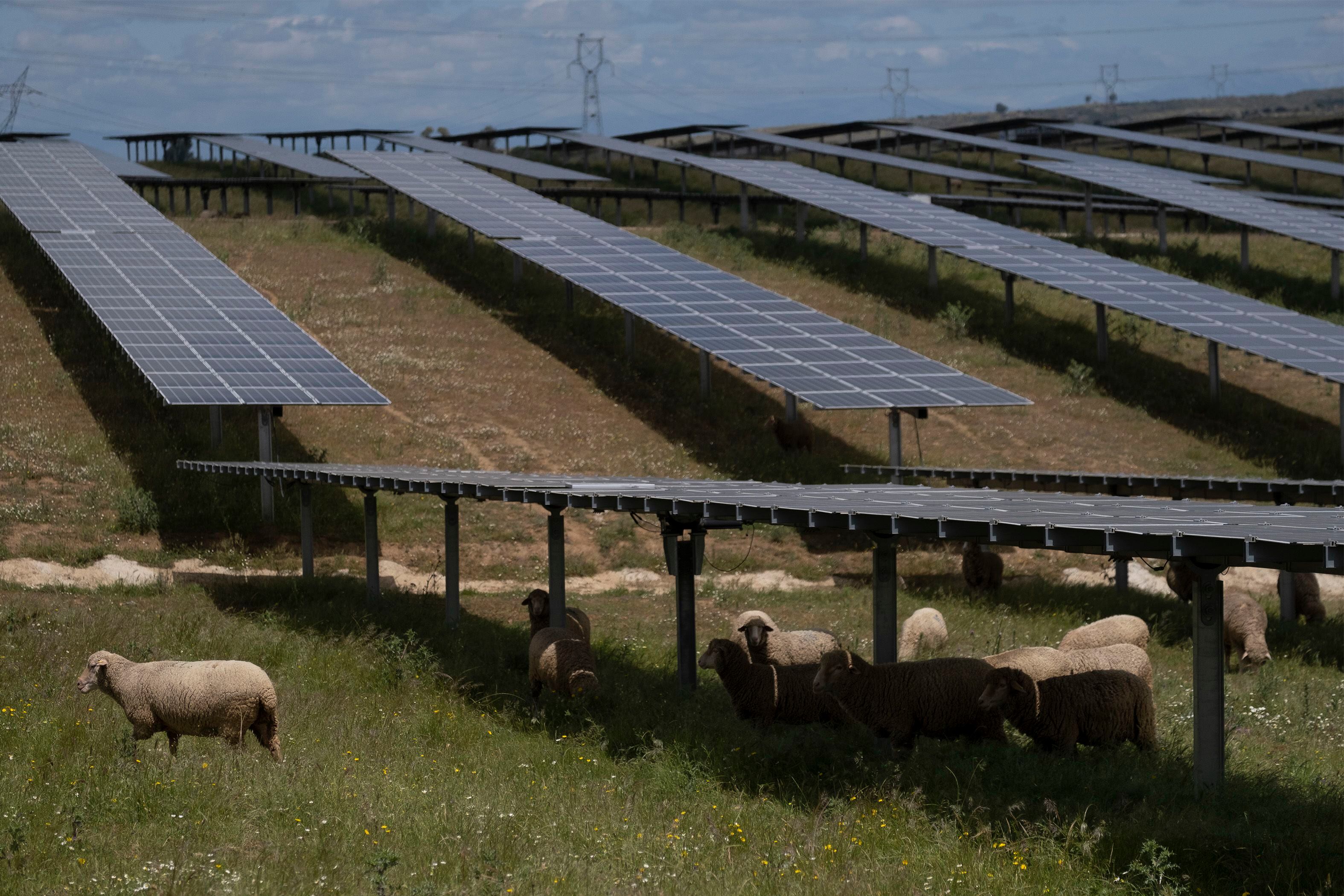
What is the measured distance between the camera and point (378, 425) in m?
33.2

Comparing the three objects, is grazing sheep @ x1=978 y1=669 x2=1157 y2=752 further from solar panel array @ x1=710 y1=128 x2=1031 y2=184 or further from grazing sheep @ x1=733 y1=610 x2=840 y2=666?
solar panel array @ x1=710 y1=128 x2=1031 y2=184

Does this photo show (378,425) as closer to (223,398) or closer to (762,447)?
(223,398)

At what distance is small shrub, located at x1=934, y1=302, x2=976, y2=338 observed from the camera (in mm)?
42094

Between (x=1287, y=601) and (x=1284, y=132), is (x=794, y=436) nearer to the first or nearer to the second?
(x=1287, y=601)

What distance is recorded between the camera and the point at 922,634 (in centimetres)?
1952

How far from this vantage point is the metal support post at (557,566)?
18391mm

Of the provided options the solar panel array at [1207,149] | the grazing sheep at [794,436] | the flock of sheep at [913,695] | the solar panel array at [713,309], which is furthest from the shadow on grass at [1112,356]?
the solar panel array at [1207,149]

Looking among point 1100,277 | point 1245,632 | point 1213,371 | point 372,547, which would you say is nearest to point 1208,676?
point 1245,632

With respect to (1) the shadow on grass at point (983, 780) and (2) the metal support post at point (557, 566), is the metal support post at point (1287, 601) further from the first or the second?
(2) the metal support post at point (557, 566)

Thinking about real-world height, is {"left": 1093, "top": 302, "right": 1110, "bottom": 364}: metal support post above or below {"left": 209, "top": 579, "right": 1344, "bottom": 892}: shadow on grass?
above

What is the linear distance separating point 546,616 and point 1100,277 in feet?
87.1

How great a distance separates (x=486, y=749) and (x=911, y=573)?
556 inches

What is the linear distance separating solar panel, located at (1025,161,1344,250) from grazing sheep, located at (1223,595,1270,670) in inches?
1144

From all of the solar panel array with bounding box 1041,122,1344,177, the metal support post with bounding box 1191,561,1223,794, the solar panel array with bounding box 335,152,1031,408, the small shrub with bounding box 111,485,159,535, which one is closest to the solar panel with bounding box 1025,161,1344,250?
the solar panel array with bounding box 1041,122,1344,177
